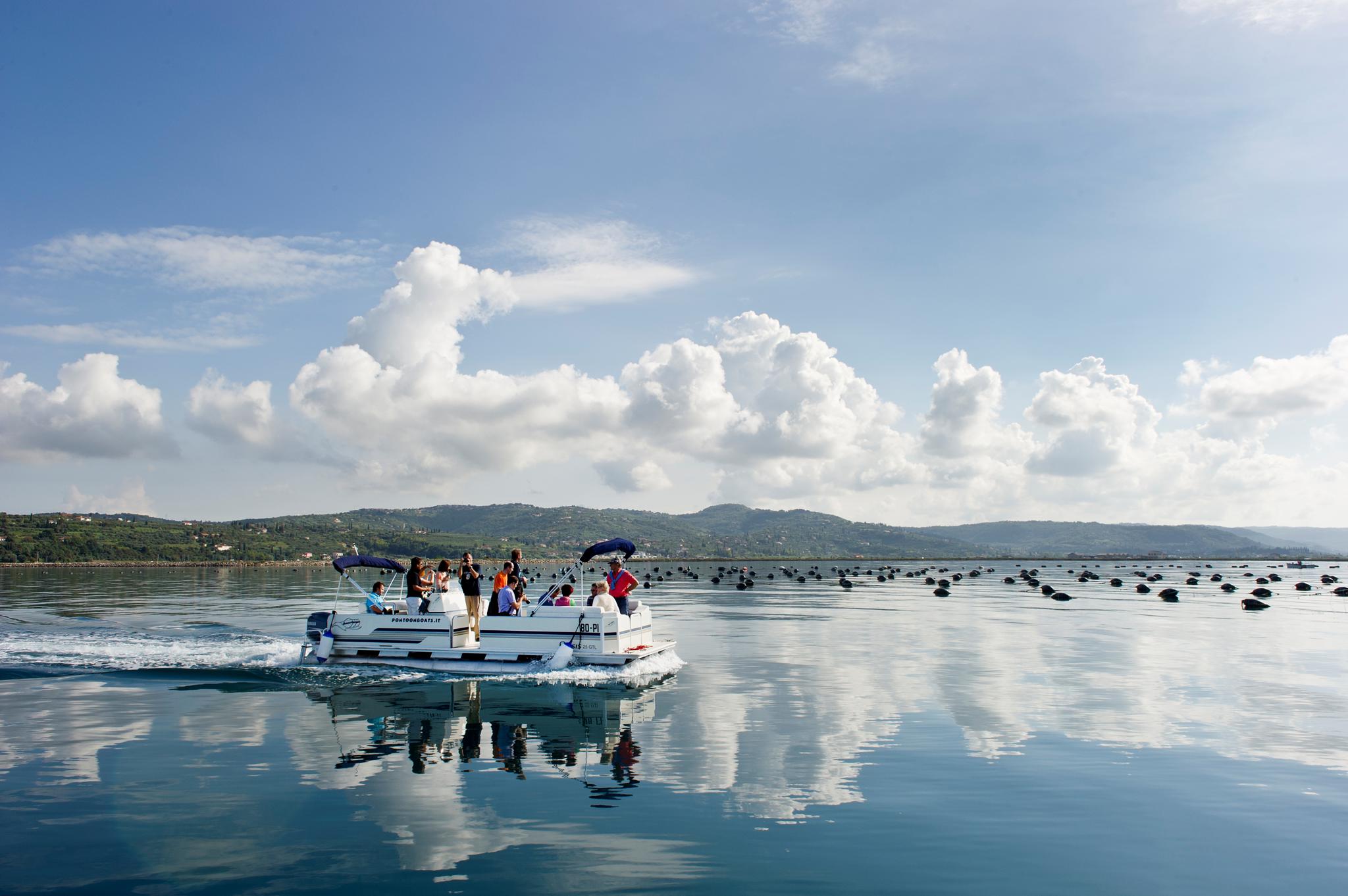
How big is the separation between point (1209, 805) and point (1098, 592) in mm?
83978

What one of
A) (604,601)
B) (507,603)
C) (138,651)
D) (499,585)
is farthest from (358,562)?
(138,651)

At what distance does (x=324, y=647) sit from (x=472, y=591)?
679cm

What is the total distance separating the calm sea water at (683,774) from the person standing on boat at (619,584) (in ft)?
8.04

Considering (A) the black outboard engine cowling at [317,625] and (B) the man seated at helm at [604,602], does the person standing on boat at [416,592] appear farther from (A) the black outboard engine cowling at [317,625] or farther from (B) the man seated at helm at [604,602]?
(B) the man seated at helm at [604,602]

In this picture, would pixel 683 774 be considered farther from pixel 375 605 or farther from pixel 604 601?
pixel 375 605

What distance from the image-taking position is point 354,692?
86.8ft

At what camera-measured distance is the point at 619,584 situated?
29875mm

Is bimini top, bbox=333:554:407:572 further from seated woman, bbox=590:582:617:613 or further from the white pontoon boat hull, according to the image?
seated woman, bbox=590:582:617:613

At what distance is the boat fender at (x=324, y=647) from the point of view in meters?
31.5

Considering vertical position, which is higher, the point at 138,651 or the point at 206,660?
the point at 206,660

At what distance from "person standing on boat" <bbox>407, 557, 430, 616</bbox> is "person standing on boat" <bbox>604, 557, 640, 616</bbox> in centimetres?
701

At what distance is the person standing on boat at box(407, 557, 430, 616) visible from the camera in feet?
101

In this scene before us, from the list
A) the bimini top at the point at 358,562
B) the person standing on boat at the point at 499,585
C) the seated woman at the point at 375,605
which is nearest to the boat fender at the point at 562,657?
the person standing on boat at the point at 499,585

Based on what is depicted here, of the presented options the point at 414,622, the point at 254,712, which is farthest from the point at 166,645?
the point at 254,712
